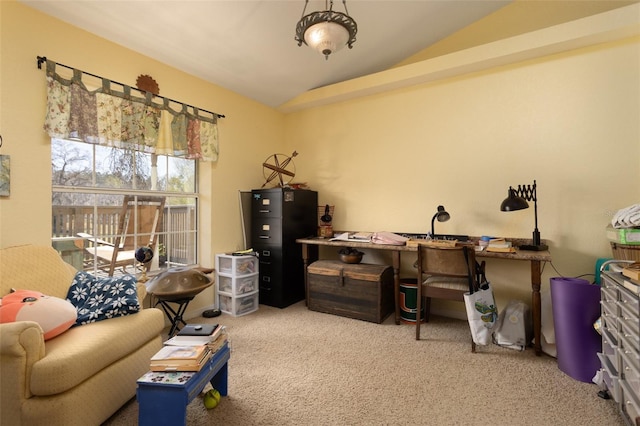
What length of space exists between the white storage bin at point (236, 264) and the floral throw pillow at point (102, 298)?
1.24 metres

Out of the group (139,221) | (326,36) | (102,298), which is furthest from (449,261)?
(139,221)

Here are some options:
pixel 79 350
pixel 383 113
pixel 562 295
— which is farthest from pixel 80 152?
pixel 562 295

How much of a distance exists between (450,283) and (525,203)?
916mm

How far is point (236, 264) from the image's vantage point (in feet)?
10.6

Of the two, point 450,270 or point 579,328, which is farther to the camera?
point 450,270

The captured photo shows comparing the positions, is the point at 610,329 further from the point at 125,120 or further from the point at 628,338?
the point at 125,120

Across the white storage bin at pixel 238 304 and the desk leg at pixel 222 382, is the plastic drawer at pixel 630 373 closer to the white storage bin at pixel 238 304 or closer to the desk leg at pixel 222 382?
the desk leg at pixel 222 382

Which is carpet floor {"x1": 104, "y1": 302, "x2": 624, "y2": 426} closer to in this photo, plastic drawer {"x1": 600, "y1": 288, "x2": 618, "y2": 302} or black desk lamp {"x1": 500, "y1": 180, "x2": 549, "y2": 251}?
plastic drawer {"x1": 600, "y1": 288, "x2": 618, "y2": 302}

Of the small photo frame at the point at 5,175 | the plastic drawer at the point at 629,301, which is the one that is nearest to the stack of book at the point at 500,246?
the plastic drawer at the point at 629,301

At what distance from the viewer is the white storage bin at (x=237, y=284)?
3.20 meters

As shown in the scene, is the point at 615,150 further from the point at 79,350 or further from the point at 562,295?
the point at 79,350

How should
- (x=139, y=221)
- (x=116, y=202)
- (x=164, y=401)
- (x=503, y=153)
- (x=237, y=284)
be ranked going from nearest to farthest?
1. (x=164, y=401)
2. (x=116, y=202)
3. (x=139, y=221)
4. (x=503, y=153)
5. (x=237, y=284)

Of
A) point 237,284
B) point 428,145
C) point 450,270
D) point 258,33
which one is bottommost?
point 237,284

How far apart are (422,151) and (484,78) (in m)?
0.92
